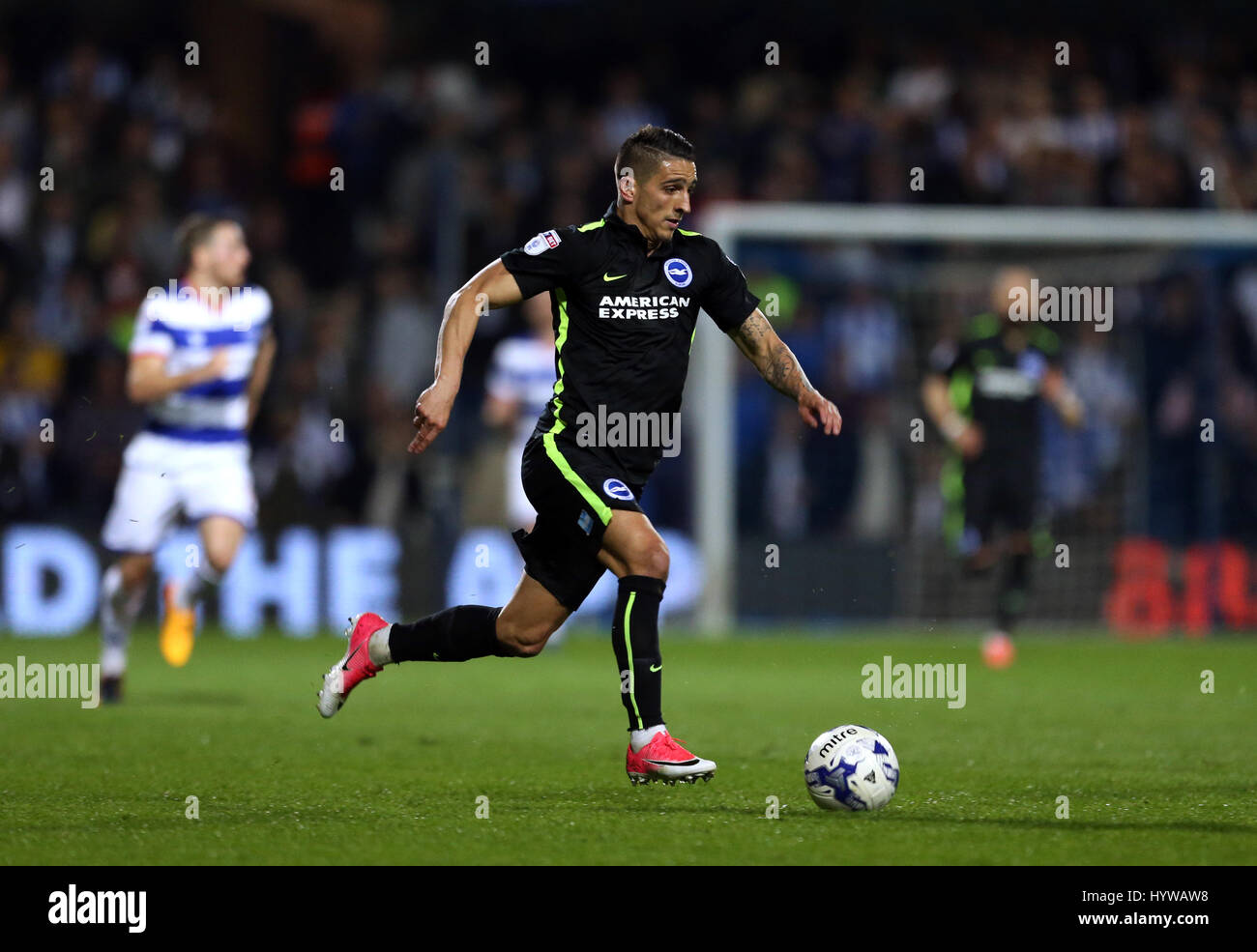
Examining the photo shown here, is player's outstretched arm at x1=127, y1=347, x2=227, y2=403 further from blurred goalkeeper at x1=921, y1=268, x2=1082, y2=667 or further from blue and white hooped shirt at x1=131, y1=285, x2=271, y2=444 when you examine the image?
blurred goalkeeper at x1=921, y1=268, x2=1082, y2=667

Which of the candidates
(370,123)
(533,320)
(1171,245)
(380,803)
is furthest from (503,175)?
(380,803)

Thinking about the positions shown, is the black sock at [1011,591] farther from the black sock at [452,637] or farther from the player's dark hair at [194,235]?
the black sock at [452,637]

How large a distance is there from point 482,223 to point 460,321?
32.4ft

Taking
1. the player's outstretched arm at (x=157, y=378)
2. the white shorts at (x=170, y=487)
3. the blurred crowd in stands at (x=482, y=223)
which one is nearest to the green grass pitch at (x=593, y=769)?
the white shorts at (x=170, y=487)

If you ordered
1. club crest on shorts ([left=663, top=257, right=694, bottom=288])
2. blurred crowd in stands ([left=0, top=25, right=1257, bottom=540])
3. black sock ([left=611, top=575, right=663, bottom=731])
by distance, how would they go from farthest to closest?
blurred crowd in stands ([left=0, top=25, right=1257, bottom=540])
club crest on shorts ([left=663, top=257, right=694, bottom=288])
black sock ([left=611, top=575, right=663, bottom=731])

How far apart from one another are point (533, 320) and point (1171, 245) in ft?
19.1

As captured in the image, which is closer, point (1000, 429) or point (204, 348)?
point (204, 348)

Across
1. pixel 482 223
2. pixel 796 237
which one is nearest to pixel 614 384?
pixel 796 237

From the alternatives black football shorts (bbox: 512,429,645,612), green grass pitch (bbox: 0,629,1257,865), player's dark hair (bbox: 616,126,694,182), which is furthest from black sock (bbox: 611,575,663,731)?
player's dark hair (bbox: 616,126,694,182)

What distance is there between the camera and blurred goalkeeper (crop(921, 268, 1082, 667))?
12.9 m

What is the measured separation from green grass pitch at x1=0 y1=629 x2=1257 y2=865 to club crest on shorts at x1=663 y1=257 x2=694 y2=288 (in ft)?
5.53

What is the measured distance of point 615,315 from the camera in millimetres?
6875

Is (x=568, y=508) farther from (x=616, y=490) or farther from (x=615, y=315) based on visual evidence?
(x=615, y=315)
